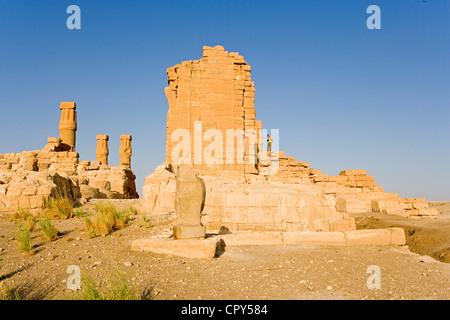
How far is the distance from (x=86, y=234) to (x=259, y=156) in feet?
36.4

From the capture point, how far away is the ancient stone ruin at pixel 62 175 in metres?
10.0

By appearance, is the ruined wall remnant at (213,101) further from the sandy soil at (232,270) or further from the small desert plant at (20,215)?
the sandy soil at (232,270)

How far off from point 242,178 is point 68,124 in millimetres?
16334

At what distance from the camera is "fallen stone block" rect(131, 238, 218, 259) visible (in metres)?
6.19

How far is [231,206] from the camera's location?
8617mm

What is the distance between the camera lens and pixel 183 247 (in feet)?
20.5

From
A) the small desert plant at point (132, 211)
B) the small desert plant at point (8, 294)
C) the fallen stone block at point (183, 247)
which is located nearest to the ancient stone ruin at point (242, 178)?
the small desert plant at point (132, 211)

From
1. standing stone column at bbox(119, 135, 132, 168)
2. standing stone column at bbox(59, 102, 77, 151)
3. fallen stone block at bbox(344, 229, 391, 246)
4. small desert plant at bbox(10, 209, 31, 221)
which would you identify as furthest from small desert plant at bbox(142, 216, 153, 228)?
standing stone column at bbox(119, 135, 132, 168)

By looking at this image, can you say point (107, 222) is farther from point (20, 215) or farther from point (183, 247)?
point (20, 215)

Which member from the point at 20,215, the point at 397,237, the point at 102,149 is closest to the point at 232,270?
the point at 397,237

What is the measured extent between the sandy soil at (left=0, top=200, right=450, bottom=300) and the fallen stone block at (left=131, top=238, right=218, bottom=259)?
7.0 inches

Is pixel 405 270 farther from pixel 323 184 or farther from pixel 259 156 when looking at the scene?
pixel 323 184

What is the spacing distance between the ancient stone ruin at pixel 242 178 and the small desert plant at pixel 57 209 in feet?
6.82
